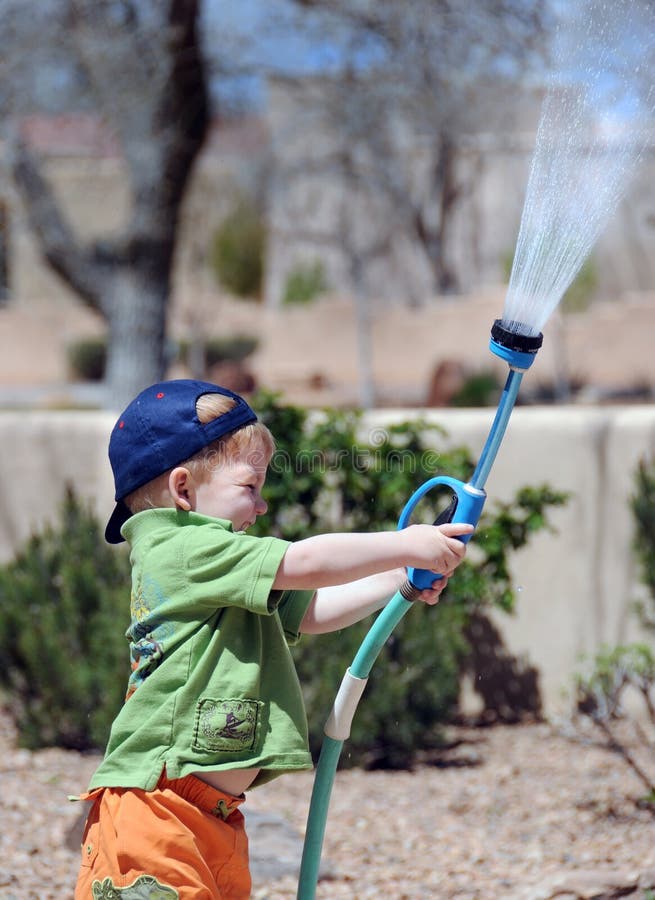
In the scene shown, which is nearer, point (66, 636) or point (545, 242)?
point (545, 242)

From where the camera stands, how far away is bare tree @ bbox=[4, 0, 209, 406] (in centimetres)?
851

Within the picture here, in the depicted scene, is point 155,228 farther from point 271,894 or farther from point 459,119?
point 271,894

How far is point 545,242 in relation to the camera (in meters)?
2.04

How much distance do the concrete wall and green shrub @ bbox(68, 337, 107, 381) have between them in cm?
2012

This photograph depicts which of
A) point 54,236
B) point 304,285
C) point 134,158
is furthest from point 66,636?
point 304,285

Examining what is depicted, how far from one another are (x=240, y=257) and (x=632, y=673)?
1067 inches

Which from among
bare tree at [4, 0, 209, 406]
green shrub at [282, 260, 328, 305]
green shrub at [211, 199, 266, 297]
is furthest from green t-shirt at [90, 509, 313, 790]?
green shrub at [211, 199, 266, 297]

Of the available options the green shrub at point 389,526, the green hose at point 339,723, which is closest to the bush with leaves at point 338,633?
the green shrub at point 389,526

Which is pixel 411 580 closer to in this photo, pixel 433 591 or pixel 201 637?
pixel 433 591

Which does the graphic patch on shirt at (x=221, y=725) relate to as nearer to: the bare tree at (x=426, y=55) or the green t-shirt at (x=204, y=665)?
the green t-shirt at (x=204, y=665)

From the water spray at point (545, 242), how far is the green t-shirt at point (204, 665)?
16 cm

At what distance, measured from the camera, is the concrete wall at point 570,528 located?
197 inches

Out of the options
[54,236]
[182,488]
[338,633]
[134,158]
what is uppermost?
[134,158]

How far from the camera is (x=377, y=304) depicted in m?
27.8
